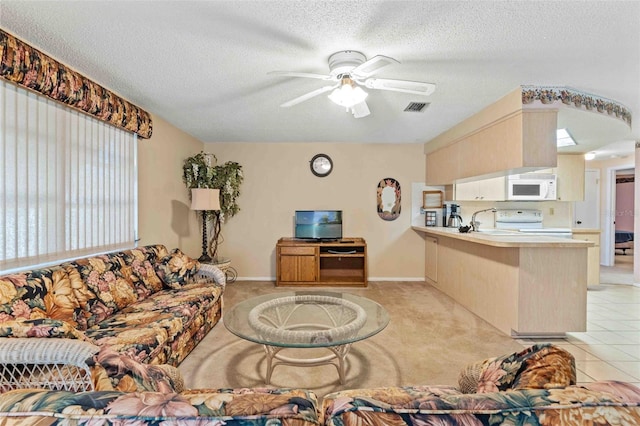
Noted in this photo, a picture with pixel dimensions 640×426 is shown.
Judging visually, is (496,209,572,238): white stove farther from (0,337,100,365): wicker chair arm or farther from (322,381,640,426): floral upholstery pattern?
(0,337,100,365): wicker chair arm

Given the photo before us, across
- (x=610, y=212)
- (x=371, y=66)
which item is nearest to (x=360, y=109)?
(x=371, y=66)

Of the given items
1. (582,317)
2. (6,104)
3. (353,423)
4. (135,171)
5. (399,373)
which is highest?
(6,104)

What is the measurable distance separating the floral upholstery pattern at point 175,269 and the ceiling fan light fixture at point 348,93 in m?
2.16

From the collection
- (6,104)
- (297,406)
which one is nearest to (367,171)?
(6,104)

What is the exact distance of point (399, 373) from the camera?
218 cm

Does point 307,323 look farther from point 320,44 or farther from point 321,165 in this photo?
point 321,165

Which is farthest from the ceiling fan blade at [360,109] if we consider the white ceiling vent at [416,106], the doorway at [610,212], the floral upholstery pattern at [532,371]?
the doorway at [610,212]

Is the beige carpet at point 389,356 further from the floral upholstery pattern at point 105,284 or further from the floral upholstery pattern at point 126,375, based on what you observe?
the floral upholstery pattern at point 126,375

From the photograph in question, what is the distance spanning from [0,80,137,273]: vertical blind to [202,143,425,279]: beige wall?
2086mm

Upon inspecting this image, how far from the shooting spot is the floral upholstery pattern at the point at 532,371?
2.79ft

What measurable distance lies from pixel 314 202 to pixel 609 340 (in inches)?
151

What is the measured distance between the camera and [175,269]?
9.70ft

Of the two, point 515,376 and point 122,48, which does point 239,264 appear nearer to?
point 122,48

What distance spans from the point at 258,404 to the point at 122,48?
7.93 ft
